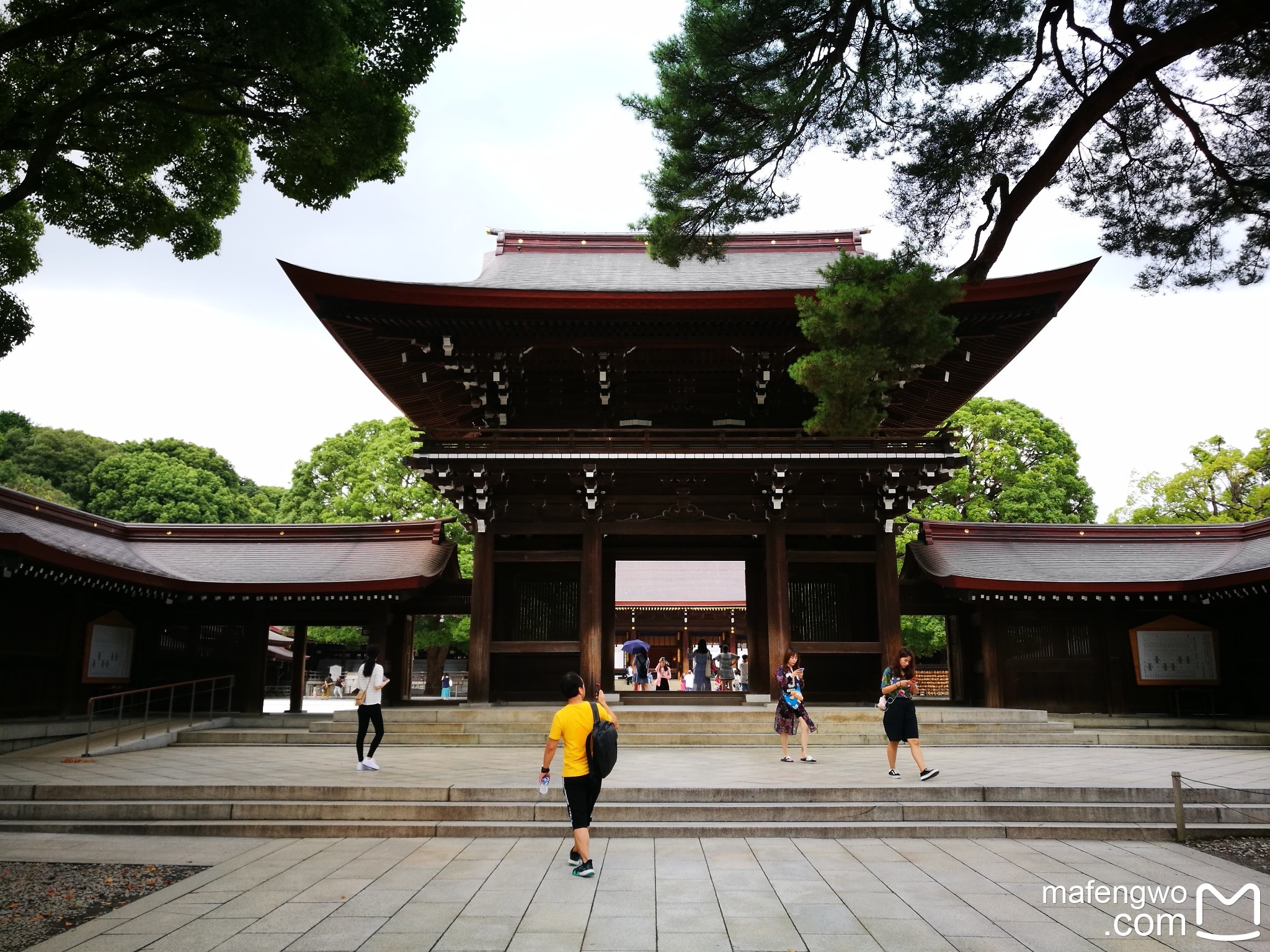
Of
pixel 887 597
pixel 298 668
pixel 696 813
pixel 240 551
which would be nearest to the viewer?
pixel 696 813

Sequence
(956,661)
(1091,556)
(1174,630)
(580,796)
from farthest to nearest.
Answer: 1. (956,661)
2. (1091,556)
3. (1174,630)
4. (580,796)

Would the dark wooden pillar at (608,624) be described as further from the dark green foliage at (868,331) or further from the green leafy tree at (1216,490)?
the green leafy tree at (1216,490)

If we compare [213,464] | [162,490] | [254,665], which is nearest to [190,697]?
[254,665]

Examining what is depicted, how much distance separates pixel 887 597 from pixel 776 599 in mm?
2092

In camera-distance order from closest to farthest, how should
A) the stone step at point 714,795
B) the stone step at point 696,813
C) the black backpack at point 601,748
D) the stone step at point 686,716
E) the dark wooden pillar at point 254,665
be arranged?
1. the black backpack at point 601,748
2. the stone step at point 696,813
3. the stone step at point 714,795
4. the stone step at point 686,716
5. the dark wooden pillar at point 254,665

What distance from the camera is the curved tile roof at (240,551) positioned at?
1600 centimetres

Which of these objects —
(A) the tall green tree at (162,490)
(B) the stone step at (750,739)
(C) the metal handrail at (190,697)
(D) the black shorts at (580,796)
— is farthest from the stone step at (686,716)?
(A) the tall green tree at (162,490)

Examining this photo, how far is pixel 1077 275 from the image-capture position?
13.3m

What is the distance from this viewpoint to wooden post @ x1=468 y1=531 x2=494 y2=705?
49.2 ft

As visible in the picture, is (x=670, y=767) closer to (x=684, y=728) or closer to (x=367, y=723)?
(x=684, y=728)

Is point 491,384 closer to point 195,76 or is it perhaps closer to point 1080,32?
point 195,76

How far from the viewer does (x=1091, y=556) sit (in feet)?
60.8

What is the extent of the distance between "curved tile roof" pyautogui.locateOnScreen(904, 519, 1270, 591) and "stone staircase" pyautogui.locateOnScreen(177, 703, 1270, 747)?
2.84m

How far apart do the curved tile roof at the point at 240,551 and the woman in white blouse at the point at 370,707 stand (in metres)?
6.05
